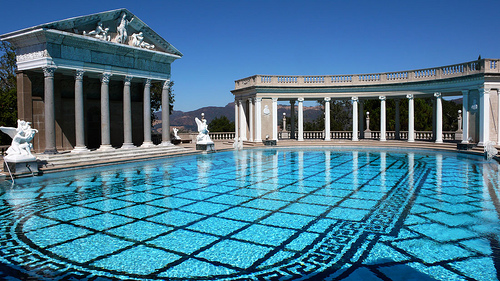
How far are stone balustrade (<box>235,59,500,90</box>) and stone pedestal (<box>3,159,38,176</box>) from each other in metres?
20.2

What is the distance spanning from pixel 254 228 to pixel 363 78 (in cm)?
2667

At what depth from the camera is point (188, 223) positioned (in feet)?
26.1

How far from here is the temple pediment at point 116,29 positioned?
18109 millimetres

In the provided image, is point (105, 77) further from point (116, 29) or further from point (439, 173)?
point (439, 173)

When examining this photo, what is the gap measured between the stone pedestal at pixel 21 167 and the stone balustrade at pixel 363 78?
20204 millimetres

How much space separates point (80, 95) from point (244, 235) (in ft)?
52.9

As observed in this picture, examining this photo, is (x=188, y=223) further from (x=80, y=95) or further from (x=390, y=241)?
(x=80, y=95)

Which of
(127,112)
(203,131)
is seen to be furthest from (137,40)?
(203,131)

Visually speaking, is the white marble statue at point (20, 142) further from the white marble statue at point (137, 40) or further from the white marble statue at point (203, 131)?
the white marble statue at point (203, 131)

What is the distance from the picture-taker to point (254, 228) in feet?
24.7

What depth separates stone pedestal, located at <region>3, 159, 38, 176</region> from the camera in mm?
14414

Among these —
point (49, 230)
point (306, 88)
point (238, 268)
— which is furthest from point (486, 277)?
point (306, 88)

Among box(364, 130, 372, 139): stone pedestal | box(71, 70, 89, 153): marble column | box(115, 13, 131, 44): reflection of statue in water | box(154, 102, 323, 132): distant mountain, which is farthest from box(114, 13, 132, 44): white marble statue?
box(154, 102, 323, 132): distant mountain

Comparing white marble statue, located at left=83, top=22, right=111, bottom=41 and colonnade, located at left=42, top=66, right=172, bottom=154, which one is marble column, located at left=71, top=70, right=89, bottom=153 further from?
white marble statue, located at left=83, top=22, right=111, bottom=41
